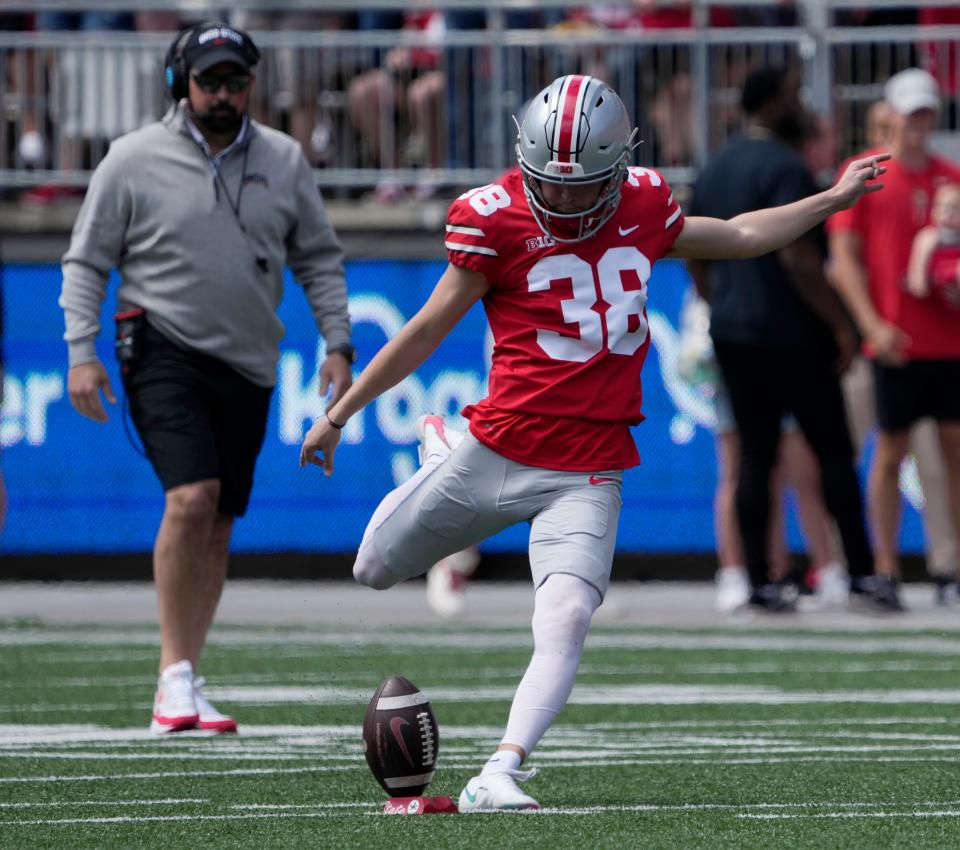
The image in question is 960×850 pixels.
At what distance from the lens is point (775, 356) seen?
10.1 m

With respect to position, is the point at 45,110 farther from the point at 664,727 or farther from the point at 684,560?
the point at 664,727

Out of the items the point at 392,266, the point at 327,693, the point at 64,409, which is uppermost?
the point at 392,266

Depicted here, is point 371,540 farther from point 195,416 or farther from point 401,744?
point 195,416

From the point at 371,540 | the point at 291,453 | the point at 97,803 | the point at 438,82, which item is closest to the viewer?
the point at 97,803

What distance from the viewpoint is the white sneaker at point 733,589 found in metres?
10.5

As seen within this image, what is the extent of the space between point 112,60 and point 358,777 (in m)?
9.23

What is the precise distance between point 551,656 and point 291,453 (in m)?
7.66

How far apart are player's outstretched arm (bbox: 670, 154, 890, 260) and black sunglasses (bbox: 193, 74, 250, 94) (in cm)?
186

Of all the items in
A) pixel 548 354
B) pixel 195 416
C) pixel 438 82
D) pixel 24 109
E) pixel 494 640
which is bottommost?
pixel 494 640

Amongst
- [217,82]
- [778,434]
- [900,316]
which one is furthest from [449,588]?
[217,82]

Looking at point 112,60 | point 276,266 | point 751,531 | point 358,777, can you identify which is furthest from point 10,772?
point 112,60

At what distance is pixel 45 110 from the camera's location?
14188 millimetres

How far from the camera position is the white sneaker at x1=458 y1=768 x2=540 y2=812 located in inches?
188

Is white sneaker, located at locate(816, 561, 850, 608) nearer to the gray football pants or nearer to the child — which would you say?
the child
